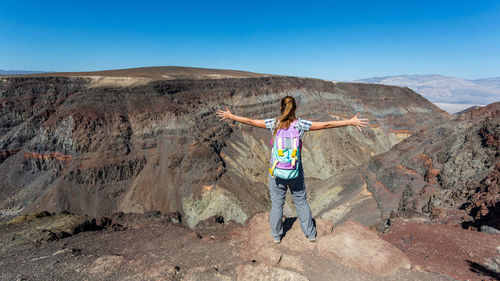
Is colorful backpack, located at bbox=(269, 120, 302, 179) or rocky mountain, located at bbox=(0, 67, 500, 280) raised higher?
colorful backpack, located at bbox=(269, 120, 302, 179)

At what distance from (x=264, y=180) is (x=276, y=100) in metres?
21.0

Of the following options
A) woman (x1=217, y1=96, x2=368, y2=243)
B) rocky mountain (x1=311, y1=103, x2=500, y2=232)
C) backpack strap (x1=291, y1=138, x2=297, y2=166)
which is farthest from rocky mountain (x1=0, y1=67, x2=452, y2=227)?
backpack strap (x1=291, y1=138, x2=297, y2=166)

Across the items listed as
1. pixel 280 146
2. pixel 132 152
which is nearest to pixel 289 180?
pixel 280 146

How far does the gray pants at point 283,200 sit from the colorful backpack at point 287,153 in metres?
0.28

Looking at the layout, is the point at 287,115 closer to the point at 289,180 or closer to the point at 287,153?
the point at 287,153

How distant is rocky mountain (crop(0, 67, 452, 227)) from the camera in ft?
87.6

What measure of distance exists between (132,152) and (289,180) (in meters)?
30.6

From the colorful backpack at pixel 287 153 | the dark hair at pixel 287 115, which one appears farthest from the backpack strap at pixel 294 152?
the dark hair at pixel 287 115

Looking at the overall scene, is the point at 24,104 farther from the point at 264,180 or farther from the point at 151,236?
the point at 151,236

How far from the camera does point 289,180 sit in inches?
168

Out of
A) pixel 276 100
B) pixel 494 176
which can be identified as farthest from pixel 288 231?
pixel 276 100

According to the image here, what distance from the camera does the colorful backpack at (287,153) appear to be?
13.2 ft

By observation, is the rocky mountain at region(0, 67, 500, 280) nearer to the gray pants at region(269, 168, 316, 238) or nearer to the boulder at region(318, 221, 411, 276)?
the boulder at region(318, 221, 411, 276)

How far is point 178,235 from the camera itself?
20.4 ft
